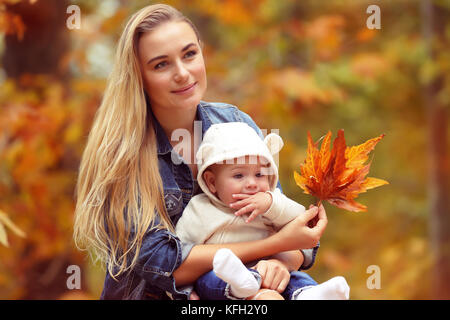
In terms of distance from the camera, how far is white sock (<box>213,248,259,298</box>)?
176 centimetres

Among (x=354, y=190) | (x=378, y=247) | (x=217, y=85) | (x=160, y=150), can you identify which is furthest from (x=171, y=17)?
(x=378, y=247)

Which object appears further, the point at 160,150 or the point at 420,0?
the point at 420,0

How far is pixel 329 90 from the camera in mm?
4812

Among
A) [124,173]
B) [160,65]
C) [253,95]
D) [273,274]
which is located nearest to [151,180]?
[124,173]

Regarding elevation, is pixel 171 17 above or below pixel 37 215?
above

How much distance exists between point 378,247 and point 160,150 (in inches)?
249

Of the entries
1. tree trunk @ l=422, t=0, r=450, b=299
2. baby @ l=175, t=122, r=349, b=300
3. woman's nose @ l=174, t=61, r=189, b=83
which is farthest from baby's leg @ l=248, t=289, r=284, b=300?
tree trunk @ l=422, t=0, r=450, b=299

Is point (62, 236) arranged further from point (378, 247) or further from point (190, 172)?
point (378, 247)

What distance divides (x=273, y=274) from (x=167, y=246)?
396 millimetres

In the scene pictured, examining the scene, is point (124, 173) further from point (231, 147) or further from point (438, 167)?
point (438, 167)

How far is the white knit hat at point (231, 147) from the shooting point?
1.99 m

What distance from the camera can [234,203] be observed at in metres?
1.97

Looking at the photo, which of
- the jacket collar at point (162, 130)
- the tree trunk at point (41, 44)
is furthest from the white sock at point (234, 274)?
the tree trunk at point (41, 44)
